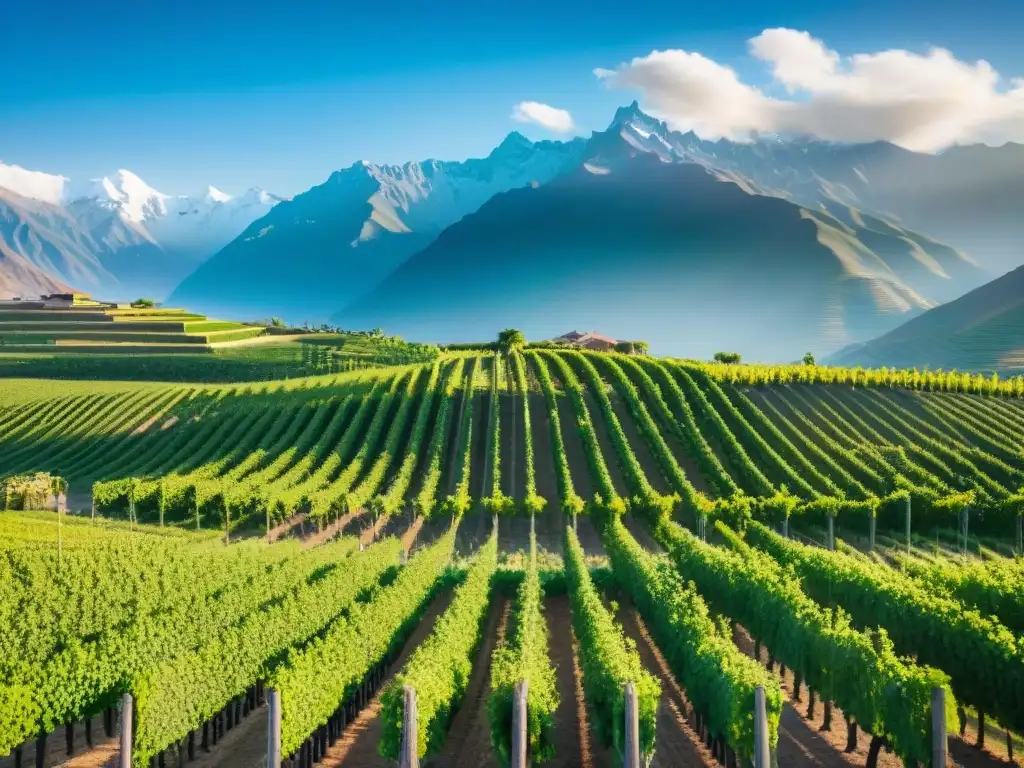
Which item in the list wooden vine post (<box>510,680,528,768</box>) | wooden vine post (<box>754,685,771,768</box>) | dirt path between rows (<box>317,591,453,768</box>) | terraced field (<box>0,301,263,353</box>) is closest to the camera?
wooden vine post (<box>510,680,528,768</box>)

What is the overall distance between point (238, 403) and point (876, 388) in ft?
184

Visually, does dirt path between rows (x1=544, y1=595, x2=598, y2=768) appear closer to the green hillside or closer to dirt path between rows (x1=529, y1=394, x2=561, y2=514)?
dirt path between rows (x1=529, y1=394, x2=561, y2=514)

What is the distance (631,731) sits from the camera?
16.3m

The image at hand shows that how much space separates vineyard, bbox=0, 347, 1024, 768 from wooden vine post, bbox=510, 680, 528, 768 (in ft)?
0.18

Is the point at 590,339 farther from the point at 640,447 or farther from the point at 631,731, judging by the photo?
the point at 631,731

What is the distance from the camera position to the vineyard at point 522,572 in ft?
63.9

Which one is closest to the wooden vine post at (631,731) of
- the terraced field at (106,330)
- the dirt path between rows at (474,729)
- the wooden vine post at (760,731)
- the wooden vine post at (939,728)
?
the wooden vine post at (760,731)

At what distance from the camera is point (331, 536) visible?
1874 inches

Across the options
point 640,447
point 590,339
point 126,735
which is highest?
point 590,339

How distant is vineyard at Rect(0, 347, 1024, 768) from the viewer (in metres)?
19.5

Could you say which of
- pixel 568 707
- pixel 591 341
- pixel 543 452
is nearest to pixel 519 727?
pixel 568 707

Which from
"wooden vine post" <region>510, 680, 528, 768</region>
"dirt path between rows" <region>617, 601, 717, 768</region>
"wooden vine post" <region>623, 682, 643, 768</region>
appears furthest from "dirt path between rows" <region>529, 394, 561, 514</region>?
"wooden vine post" <region>623, 682, 643, 768</region>

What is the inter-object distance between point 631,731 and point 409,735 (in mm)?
4451

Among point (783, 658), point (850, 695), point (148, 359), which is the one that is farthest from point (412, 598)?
point (148, 359)
